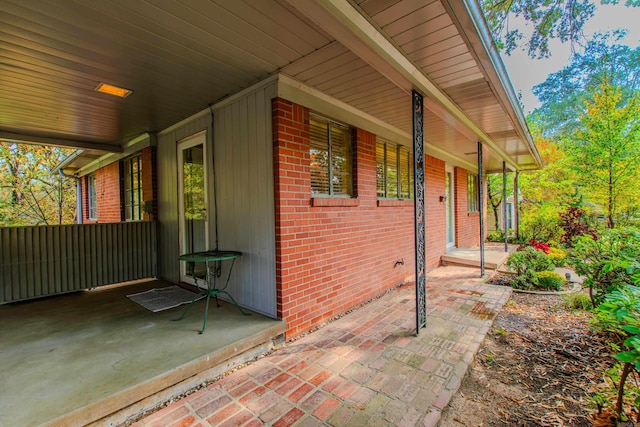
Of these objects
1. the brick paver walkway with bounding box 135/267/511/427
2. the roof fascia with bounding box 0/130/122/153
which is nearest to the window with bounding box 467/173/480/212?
the brick paver walkway with bounding box 135/267/511/427

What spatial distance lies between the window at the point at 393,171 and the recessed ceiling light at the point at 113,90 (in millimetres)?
3583

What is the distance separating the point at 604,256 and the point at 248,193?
431 cm

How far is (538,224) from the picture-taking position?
32.3 ft

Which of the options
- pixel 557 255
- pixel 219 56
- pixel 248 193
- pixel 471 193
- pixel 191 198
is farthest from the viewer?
pixel 471 193

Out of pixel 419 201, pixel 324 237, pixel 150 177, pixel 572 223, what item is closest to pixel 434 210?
pixel 419 201

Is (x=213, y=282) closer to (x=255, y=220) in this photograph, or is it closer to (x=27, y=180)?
(x=255, y=220)

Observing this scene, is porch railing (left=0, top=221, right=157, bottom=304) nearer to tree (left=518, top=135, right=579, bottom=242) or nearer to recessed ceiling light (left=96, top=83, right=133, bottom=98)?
recessed ceiling light (left=96, top=83, right=133, bottom=98)

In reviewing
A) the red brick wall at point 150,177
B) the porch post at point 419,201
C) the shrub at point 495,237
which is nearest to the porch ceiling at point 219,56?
the porch post at point 419,201

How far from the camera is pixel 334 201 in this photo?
3.55 meters

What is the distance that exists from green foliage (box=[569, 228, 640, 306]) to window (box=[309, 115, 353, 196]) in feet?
10.0

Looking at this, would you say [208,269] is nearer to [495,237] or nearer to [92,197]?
[92,197]

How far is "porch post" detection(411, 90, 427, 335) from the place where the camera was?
9.89ft

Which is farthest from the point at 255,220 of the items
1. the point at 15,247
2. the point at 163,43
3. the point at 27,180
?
the point at 27,180

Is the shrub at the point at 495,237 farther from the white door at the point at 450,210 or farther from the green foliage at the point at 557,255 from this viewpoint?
the white door at the point at 450,210
